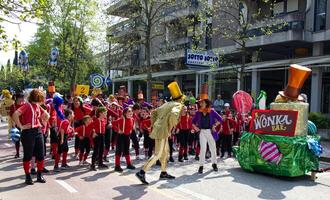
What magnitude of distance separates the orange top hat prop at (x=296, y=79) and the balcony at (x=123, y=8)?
1240 cm

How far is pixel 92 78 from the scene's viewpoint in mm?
17797

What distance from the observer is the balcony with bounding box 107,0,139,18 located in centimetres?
2027

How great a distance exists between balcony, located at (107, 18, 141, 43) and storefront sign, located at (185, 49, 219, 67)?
7177 millimetres

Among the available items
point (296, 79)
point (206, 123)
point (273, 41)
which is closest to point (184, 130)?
point (206, 123)

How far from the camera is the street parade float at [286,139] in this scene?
845 centimetres

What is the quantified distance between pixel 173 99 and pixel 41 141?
284 centimetres

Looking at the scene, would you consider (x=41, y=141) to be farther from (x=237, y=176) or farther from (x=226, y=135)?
(x=226, y=135)

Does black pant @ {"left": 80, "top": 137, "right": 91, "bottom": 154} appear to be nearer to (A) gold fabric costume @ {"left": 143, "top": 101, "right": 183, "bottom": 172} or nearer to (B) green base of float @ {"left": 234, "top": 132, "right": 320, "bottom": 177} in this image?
(A) gold fabric costume @ {"left": 143, "top": 101, "right": 183, "bottom": 172}

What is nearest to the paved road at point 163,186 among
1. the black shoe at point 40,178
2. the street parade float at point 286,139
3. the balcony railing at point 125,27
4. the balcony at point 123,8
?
the black shoe at point 40,178

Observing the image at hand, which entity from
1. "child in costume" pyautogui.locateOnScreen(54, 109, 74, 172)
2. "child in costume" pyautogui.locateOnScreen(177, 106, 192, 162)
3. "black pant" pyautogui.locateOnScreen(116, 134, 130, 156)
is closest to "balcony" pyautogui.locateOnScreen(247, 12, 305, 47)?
"child in costume" pyautogui.locateOnScreen(177, 106, 192, 162)

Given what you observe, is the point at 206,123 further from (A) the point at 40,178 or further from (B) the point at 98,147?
(A) the point at 40,178

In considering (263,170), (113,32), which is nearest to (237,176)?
(263,170)

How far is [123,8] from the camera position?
69.7ft

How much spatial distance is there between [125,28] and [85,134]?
16.3m
